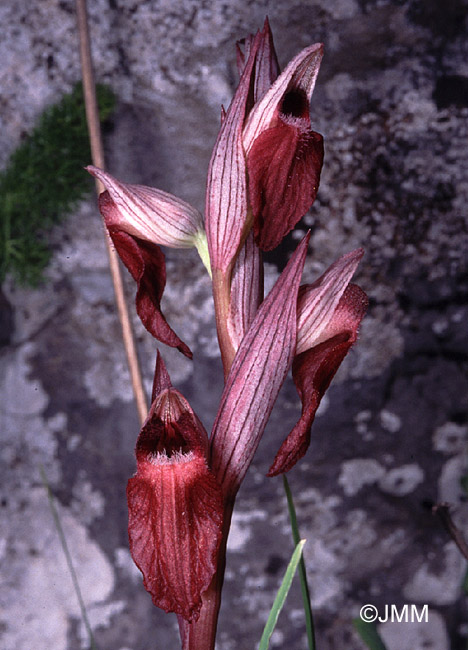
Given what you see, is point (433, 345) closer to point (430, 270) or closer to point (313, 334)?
point (430, 270)

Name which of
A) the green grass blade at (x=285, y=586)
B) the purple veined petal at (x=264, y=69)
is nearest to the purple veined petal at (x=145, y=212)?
the purple veined petal at (x=264, y=69)

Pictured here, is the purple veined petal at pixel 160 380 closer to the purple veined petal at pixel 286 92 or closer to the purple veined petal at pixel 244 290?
the purple veined petal at pixel 244 290

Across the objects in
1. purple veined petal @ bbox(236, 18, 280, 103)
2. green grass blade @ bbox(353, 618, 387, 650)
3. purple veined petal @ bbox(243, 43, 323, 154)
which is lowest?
green grass blade @ bbox(353, 618, 387, 650)

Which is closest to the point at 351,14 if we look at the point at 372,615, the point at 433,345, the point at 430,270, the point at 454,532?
the point at 430,270

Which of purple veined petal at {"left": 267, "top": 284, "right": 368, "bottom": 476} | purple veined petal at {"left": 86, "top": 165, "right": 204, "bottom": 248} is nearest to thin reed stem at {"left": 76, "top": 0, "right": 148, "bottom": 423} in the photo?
purple veined petal at {"left": 86, "top": 165, "right": 204, "bottom": 248}

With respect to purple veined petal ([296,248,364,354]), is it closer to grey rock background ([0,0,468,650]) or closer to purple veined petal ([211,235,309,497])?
purple veined petal ([211,235,309,497])

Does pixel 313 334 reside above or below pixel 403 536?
above

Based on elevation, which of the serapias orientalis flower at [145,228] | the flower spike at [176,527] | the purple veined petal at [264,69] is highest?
the purple veined petal at [264,69]
